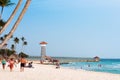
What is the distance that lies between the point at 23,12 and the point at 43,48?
6457 cm

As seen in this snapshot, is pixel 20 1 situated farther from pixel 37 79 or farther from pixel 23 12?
pixel 37 79

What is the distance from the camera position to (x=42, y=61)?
76688 mm

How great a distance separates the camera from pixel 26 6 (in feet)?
20.4

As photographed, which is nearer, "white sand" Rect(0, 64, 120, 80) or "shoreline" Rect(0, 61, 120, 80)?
"white sand" Rect(0, 64, 120, 80)

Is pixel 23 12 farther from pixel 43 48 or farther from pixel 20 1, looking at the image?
pixel 43 48

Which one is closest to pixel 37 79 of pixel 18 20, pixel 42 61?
pixel 18 20

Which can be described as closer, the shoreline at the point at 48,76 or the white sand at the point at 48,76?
the white sand at the point at 48,76

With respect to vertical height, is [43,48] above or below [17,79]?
above

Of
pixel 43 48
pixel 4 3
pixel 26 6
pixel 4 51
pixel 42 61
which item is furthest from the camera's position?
pixel 4 51

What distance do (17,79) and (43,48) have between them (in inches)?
2028

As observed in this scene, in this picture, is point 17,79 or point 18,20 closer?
point 18,20

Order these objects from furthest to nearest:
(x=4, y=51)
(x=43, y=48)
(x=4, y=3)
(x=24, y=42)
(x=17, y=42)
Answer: (x=24, y=42) → (x=17, y=42) → (x=4, y=51) → (x=43, y=48) → (x=4, y=3)

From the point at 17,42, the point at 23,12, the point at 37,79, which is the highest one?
the point at 17,42

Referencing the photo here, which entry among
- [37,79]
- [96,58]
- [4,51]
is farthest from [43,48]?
[96,58]
